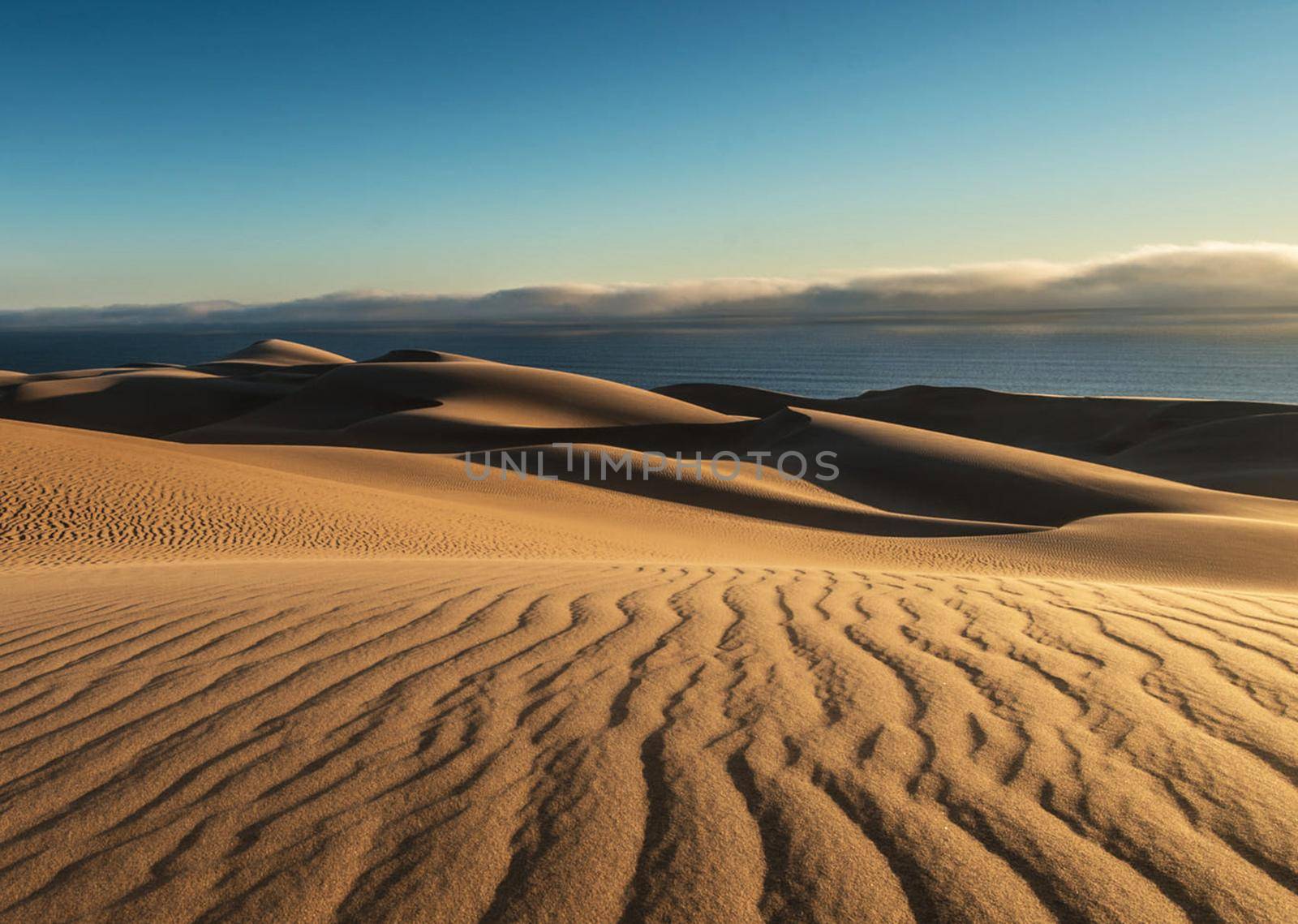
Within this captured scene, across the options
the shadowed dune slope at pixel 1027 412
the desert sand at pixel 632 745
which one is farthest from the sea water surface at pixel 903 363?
the desert sand at pixel 632 745

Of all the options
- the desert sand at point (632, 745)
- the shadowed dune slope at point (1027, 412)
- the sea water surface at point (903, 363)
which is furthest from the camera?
the sea water surface at point (903, 363)

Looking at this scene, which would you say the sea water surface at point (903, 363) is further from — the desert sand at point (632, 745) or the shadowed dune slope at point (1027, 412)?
the desert sand at point (632, 745)

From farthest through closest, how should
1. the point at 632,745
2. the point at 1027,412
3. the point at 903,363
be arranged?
the point at 903,363 < the point at 1027,412 < the point at 632,745

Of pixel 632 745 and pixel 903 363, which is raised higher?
pixel 632 745

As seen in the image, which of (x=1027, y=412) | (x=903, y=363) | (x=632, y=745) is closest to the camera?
(x=632, y=745)

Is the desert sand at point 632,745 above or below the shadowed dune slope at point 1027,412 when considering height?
above

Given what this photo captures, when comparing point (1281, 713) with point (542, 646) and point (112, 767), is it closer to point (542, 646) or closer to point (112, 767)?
point (542, 646)

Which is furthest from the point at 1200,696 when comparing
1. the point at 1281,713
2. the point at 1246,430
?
the point at 1246,430

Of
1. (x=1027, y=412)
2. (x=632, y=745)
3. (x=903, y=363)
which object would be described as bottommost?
(x=903, y=363)

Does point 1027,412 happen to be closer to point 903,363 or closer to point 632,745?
point 632,745

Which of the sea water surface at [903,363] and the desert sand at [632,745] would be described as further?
the sea water surface at [903,363]

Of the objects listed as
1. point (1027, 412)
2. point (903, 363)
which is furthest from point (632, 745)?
point (903, 363)

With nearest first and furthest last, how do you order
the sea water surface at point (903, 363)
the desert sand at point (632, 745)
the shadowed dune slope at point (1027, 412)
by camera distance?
1. the desert sand at point (632, 745)
2. the shadowed dune slope at point (1027, 412)
3. the sea water surface at point (903, 363)

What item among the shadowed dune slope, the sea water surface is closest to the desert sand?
the shadowed dune slope
